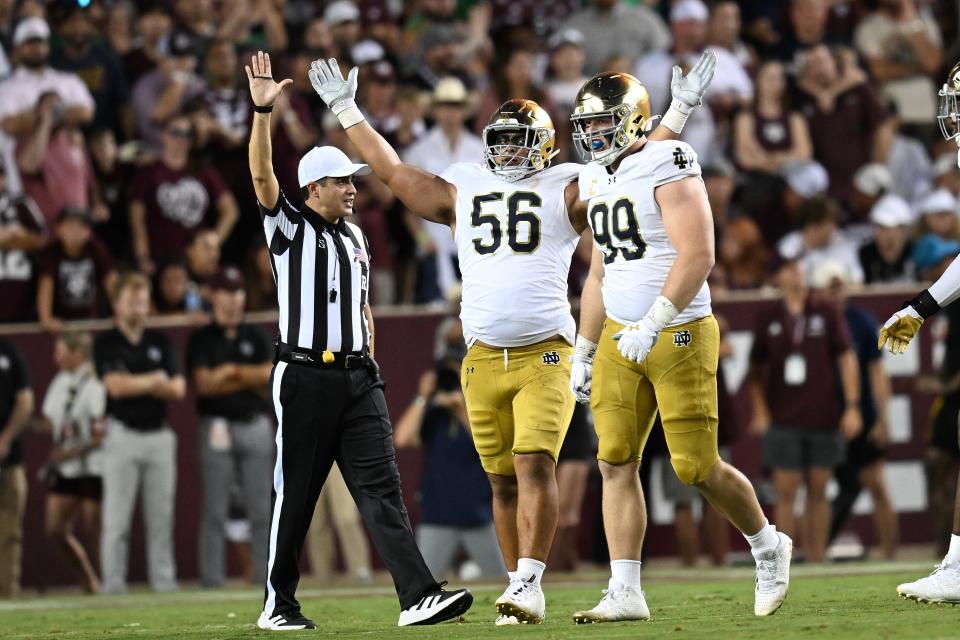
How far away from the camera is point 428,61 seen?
1487cm

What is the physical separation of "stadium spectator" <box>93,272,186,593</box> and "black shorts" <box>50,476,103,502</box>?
255 millimetres

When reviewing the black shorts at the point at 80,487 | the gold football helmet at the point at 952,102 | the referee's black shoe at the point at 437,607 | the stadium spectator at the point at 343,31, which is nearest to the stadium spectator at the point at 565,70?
the stadium spectator at the point at 343,31

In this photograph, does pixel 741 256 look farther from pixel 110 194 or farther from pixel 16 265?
pixel 16 265

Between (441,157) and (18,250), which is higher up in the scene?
(441,157)

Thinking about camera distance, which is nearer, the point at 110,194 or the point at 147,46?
the point at 110,194

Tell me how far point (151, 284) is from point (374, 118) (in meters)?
2.47

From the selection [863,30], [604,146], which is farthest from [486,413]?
[863,30]

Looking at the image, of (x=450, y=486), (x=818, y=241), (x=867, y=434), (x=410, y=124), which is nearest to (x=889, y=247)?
(x=818, y=241)

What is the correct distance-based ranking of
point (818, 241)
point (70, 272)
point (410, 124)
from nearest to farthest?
point (70, 272)
point (818, 241)
point (410, 124)

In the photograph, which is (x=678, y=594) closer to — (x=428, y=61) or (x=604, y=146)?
(x=604, y=146)

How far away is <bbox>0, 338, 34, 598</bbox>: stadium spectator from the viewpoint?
1151cm

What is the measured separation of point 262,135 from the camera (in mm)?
7117

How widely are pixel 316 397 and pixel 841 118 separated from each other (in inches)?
355

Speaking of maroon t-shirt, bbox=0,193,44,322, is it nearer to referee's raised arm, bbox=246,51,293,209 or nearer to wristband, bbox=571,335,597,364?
referee's raised arm, bbox=246,51,293,209
